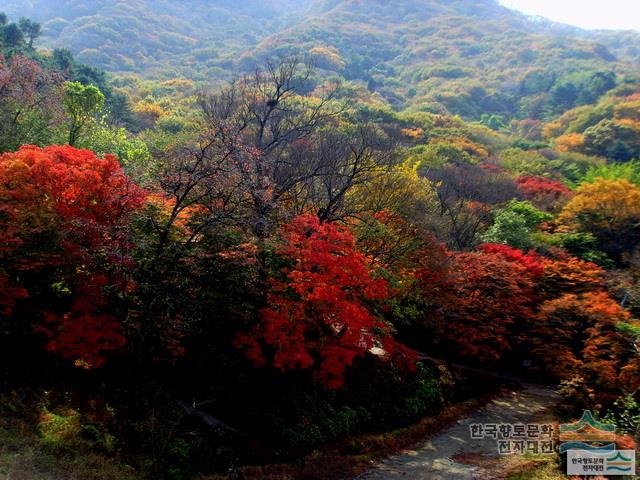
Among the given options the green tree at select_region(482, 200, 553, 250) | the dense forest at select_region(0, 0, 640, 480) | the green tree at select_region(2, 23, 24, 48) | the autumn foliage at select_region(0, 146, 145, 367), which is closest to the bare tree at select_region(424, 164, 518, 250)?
the dense forest at select_region(0, 0, 640, 480)

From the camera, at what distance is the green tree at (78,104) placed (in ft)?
74.4

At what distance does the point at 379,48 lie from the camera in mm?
133000

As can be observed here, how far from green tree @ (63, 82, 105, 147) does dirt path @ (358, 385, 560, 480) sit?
20060mm

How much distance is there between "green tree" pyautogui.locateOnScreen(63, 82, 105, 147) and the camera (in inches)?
893

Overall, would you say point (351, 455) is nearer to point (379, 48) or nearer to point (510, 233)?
Answer: point (510, 233)

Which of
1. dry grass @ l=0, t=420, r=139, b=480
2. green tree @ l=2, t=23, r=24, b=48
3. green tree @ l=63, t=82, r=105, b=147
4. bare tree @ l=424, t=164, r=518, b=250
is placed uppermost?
green tree @ l=2, t=23, r=24, b=48

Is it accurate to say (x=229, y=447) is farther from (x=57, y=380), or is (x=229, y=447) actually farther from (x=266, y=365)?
(x=57, y=380)

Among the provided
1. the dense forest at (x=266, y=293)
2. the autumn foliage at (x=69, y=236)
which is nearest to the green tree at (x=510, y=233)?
the dense forest at (x=266, y=293)

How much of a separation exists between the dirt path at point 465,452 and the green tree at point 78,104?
65.8 feet

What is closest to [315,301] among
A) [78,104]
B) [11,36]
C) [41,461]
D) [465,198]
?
[41,461]

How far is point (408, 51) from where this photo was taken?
13312cm

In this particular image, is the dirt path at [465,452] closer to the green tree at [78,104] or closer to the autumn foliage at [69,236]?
the autumn foliage at [69,236]

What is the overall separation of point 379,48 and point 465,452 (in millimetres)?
132506

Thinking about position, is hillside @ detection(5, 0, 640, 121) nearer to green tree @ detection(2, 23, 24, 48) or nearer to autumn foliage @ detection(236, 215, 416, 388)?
green tree @ detection(2, 23, 24, 48)
